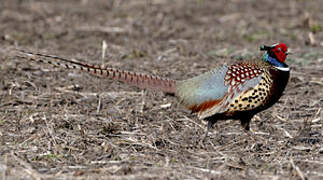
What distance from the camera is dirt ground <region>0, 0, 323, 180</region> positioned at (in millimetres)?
4262

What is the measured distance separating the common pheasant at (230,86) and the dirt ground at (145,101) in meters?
0.35

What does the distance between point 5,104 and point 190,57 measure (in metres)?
2.81

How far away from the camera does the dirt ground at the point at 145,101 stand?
14.0 ft

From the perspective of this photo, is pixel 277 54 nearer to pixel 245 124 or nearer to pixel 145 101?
pixel 245 124

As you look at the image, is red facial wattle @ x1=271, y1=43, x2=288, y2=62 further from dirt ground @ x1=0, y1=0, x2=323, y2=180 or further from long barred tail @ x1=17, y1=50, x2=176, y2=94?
long barred tail @ x1=17, y1=50, x2=176, y2=94

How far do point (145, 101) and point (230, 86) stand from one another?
1482 mm

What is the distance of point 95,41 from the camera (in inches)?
331

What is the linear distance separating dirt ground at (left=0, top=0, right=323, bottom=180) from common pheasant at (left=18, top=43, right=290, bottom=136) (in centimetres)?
35

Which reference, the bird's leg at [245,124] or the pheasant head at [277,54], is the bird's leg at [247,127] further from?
the pheasant head at [277,54]

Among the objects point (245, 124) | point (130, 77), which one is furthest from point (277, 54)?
point (130, 77)

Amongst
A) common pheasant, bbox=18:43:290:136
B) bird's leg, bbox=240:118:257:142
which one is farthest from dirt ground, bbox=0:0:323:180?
common pheasant, bbox=18:43:290:136

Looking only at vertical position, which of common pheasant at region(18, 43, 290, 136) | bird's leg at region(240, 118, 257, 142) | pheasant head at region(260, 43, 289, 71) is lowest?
bird's leg at region(240, 118, 257, 142)

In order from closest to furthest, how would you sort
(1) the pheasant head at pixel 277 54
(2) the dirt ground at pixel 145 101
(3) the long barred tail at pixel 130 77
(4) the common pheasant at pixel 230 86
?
1. (2) the dirt ground at pixel 145 101
2. (3) the long barred tail at pixel 130 77
3. (4) the common pheasant at pixel 230 86
4. (1) the pheasant head at pixel 277 54

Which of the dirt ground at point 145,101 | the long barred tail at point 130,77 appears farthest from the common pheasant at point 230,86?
the dirt ground at point 145,101
